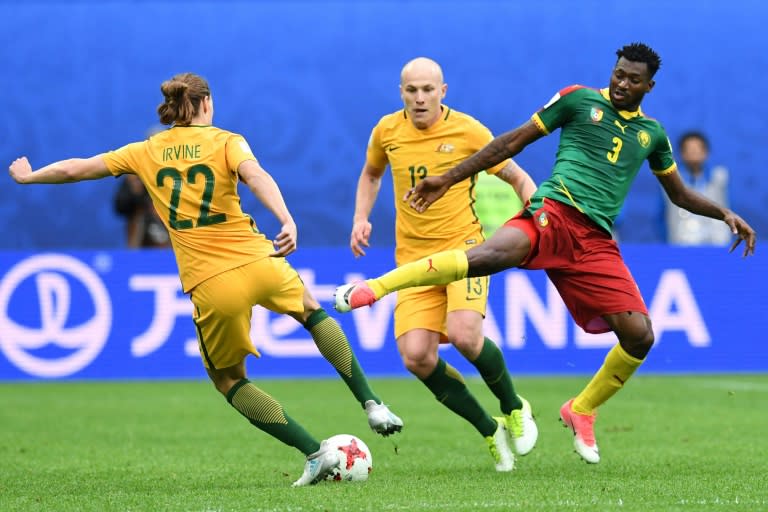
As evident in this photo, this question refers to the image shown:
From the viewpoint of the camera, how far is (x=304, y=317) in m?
7.91

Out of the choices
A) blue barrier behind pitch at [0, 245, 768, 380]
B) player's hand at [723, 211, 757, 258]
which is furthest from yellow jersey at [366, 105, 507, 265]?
blue barrier behind pitch at [0, 245, 768, 380]

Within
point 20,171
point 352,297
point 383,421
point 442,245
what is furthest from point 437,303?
point 20,171

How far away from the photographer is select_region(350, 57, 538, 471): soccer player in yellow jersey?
850cm

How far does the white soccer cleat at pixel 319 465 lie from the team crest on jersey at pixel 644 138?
8.01ft

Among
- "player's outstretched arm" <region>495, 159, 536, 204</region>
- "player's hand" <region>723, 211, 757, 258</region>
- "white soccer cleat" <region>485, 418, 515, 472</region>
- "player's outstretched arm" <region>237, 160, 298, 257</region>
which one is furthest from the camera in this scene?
"player's outstretched arm" <region>495, 159, 536, 204</region>

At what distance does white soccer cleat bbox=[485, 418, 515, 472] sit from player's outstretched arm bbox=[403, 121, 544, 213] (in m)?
1.69

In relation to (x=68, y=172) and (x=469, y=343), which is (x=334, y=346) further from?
(x=68, y=172)

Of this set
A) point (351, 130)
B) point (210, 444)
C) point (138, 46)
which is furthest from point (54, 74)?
point (210, 444)

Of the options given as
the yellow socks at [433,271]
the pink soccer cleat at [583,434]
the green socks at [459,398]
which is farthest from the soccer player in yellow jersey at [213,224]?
the pink soccer cleat at [583,434]

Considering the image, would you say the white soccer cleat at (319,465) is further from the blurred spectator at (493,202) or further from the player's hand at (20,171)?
the blurred spectator at (493,202)

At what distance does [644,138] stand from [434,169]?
4.51ft

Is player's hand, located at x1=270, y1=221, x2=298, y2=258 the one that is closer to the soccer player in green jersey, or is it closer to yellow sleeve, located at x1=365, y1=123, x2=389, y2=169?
the soccer player in green jersey

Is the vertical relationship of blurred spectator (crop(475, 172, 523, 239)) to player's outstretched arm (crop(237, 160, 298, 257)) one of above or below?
above

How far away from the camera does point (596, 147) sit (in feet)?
25.7
